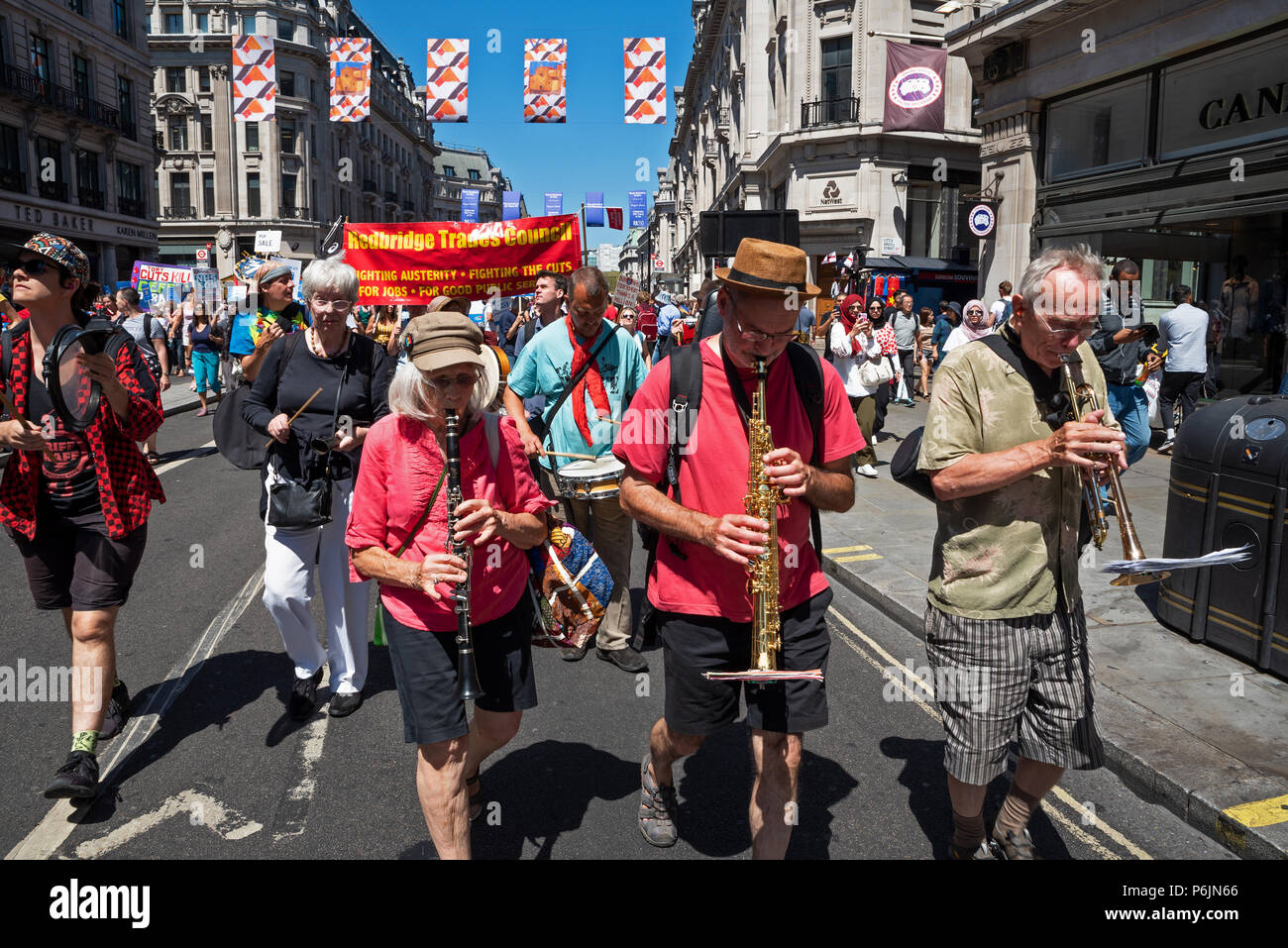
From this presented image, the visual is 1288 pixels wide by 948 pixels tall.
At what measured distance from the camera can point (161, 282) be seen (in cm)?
2242

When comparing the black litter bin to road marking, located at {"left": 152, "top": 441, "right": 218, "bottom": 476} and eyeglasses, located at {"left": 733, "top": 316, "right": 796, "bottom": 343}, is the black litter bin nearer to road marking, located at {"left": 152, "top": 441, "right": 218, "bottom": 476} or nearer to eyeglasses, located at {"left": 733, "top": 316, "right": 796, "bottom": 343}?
eyeglasses, located at {"left": 733, "top": 316, "right": 796, "bottom": 343}

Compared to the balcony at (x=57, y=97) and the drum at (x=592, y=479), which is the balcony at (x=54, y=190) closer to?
the balcony at (x=57, y=97)

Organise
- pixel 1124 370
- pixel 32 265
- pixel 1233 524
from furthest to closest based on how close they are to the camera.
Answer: pixel 1124 370 → pixel 1233 524 → pixel 32 265

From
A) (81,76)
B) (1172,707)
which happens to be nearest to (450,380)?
(1172,707)

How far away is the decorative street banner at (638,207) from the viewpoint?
53.6 meters

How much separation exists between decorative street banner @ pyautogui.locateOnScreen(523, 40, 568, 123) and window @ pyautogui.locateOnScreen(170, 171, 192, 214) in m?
55.3

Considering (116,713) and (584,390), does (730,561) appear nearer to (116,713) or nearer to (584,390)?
(584,390)

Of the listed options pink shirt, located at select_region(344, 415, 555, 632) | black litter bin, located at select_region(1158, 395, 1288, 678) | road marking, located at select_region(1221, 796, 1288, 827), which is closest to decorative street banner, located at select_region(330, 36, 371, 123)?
black litter bin, located at select_region(1158, 395, 1288, 678)

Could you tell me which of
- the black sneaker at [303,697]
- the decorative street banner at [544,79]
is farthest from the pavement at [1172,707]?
the decorative street banner at [544,79]

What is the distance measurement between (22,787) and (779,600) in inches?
127

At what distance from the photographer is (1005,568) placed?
9.53 ft

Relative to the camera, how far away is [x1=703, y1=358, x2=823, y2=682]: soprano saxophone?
2654 mm

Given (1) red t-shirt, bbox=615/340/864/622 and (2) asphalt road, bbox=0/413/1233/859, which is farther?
(2) asphalt road, bbox=0/413/1233/859

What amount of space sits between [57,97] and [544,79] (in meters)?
30.1
